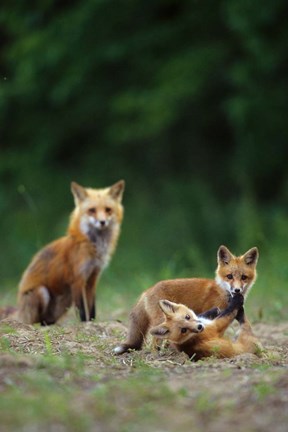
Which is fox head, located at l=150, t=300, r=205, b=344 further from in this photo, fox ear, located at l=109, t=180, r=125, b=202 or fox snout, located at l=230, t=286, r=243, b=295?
fox ear, located at l=109, t=180, r=125, b=202

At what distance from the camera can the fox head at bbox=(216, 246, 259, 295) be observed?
7812 millimetres

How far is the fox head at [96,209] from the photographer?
34.3ft

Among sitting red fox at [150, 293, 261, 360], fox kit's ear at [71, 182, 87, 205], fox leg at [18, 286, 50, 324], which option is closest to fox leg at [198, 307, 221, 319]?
sitting red fox at [150, 293, 261, 360]

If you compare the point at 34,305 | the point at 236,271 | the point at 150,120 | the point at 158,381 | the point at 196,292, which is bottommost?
the point at 158,381

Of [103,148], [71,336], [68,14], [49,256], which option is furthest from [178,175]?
[71,336]

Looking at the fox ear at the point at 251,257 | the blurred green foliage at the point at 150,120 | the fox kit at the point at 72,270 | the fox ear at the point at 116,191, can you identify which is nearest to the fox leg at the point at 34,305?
the fox kit at the point at 72,270

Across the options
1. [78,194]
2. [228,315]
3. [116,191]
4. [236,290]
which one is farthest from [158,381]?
[116,191]

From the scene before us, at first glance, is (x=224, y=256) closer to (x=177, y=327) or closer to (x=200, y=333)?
(x=200, y=333)

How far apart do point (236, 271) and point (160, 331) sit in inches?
45.0

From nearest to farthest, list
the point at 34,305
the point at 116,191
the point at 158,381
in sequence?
the point at 158,381 < the point at 34,305 < the point at 116,191

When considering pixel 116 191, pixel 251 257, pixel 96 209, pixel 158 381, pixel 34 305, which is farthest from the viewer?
pixel 116 191

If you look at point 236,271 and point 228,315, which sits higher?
point 236,271

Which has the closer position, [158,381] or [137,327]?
[158,381]

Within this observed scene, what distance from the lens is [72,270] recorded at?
10.0 metres
